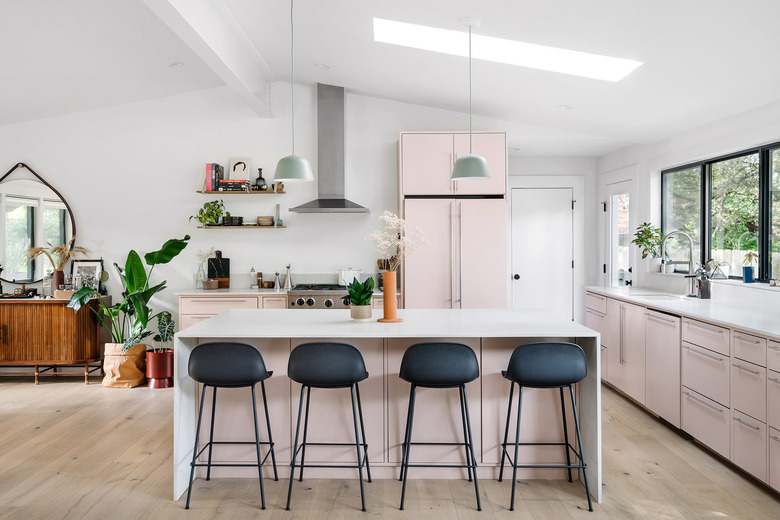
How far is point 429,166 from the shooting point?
5324 mm

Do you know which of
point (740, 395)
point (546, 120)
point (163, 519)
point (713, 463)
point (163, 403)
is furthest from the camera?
point (546, 120)

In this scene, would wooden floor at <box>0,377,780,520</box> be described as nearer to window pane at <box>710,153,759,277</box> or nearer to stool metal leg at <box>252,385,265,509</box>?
stool metal leg at <box>252,385,265,509</box>

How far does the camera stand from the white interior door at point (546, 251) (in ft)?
22.0

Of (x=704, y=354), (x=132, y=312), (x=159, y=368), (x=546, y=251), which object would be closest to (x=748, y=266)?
(x=704, y=354)

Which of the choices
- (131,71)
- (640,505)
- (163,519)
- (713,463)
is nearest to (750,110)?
(713,463)

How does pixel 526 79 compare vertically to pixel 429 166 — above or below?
above

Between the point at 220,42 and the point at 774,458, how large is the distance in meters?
4.33

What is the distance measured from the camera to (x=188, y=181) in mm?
5949

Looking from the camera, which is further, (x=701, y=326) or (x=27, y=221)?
(x=27, y=221)

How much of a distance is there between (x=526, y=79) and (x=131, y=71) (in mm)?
3600

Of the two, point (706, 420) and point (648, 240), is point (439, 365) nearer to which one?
point (706, 420)

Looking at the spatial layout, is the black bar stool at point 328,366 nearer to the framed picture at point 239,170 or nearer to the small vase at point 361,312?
the small vase at point 361,312

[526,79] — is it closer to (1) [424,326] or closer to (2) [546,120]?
(2) [546,120]

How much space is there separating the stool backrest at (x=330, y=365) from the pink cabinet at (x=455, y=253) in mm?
2451
